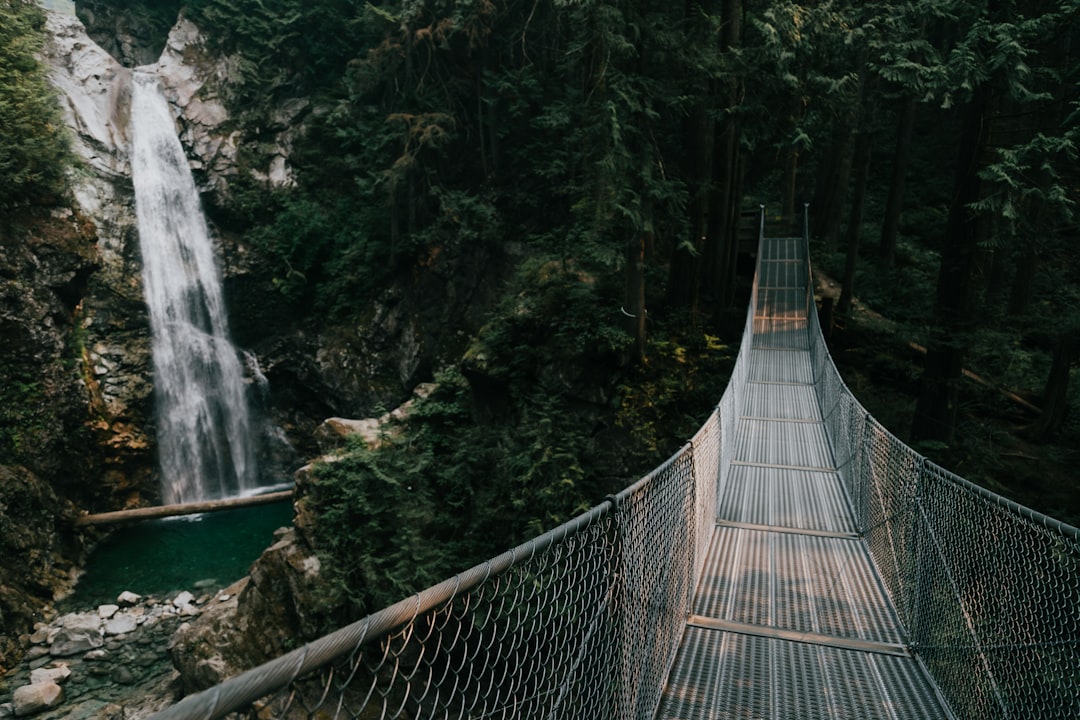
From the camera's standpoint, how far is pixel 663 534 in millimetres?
2836

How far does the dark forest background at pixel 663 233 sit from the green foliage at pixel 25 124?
8cm

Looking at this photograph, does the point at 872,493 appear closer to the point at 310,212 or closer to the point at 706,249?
the point at 706,249

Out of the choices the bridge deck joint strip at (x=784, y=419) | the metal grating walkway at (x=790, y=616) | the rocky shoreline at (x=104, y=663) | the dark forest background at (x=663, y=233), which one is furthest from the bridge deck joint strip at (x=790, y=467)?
the rocky shoreline at (x=104, y=663)

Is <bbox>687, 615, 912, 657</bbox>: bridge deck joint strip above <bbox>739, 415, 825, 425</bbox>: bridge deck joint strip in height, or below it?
below

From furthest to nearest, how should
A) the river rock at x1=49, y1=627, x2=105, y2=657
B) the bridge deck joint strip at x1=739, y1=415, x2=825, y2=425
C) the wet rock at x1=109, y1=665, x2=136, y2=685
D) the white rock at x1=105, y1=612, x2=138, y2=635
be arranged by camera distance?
the white rock at x1=105, y1=612, x2=138, y2=635, the river rock at x1=49, y1=627, x2=105, y2=657, the wet rock at x1=109, y1=665, x2=136, y2=685, the bridge deck joint strip at x1=739, y1=415, x2=825, y2=425

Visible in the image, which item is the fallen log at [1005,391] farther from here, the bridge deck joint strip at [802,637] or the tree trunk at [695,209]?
the bridge deck joint strip at [802,637]

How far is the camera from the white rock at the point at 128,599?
985 cm

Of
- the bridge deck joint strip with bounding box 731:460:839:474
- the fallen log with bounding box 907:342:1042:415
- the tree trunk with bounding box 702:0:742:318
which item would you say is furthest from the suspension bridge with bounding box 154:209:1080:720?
the tree trunk with bounding box 702:0:742:318

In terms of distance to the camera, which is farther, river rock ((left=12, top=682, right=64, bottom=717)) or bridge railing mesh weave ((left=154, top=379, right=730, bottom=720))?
river rock ((left=12, top=682, right=64, bottom=717))

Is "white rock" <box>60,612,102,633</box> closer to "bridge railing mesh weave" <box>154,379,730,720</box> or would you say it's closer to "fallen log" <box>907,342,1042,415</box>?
"bridge railing mesh weave" <box>154,379,730,720</box>

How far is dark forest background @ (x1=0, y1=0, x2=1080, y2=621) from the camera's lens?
693 centimetres

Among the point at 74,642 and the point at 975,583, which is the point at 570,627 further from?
the point at 74,642

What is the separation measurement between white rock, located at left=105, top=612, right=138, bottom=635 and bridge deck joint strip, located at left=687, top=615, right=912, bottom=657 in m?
9.53

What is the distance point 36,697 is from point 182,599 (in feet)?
7.59
